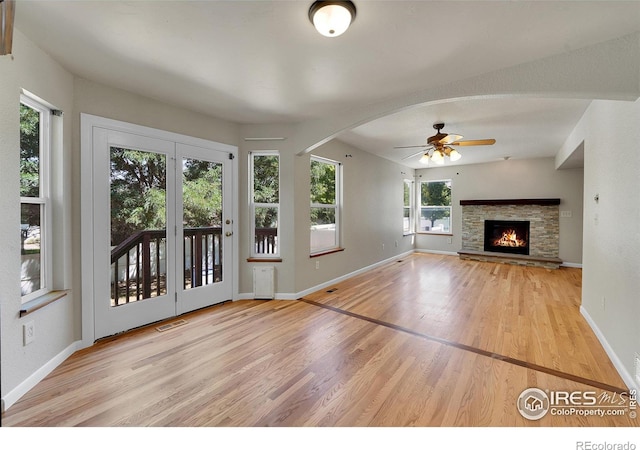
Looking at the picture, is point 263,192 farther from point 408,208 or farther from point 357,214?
point 408,208

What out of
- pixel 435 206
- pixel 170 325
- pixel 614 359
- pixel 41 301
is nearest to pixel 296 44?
pixel 41 301

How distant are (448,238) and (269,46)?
7172mm

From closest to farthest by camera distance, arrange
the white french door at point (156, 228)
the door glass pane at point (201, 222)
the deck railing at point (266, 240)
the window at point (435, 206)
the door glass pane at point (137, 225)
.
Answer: the white french door at point (156, 228)
the door glass pane at point (137, 225)
the door glass pane at point (201, 222)
the deck railing at point (266, 240)
the window at point (435, 206)

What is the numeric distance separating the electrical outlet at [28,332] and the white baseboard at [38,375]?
0.26 m

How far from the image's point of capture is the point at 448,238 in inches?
307

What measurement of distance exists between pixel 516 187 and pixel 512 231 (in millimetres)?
1090

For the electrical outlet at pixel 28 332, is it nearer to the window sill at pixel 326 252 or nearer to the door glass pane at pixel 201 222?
the door glass pane at pixel 201 222

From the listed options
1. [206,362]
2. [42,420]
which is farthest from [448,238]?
[42,420]

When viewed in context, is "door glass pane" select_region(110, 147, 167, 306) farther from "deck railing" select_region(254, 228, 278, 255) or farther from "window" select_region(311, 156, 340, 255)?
"window" select_region(311, 156, 340, 255)

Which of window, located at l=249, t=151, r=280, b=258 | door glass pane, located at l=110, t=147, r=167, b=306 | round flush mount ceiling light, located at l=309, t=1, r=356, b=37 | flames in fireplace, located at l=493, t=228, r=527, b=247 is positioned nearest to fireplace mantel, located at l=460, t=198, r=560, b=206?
flames in fireplace, located at l=493, t=228, r=527, b=247

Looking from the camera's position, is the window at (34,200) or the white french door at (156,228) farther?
the white french door at (156,228)

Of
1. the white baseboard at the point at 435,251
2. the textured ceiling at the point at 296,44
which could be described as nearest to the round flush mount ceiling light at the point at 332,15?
the textured ceiling at the point at 296,44

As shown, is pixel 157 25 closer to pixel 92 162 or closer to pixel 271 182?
pixel 92 162

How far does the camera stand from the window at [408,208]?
796 centimetres
